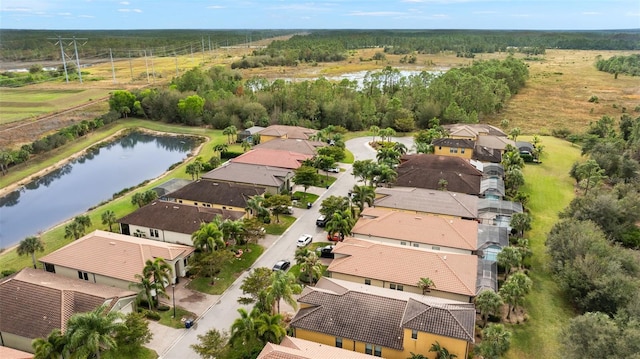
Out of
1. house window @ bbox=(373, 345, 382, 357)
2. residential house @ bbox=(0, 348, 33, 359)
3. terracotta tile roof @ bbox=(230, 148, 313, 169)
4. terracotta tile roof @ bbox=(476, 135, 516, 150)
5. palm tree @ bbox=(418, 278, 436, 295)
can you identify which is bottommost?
house window @ bbox=(373, 345, 382, 357)

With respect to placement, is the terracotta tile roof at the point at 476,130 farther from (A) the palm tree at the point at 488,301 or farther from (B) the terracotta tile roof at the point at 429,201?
(A) the palm tree at the point at 488,301

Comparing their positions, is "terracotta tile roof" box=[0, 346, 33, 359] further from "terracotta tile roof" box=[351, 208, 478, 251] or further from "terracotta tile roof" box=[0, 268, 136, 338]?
"terracotta tile roof" box=[351, 208, 478, 251]

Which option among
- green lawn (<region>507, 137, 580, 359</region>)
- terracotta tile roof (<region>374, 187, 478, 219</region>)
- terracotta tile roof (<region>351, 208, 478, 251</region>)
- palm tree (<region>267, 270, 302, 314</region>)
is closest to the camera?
palm tree (<region>267, 270, 302, 314</region>)

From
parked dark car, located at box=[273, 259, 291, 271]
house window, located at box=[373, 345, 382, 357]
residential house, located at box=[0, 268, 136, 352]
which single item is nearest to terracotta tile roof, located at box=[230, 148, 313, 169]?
parked dark car, located at box=[273, 259, 291, 271]

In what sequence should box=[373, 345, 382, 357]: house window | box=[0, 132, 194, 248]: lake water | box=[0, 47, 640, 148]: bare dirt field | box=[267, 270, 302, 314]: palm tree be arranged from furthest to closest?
box=[0, 47, 640, 148]: bare dirt field < box=[0, 132, 194, 248]: lake water < box=[267, 270, 302, 314]: palm tree < box=[373, 345, 382, 357]: house window

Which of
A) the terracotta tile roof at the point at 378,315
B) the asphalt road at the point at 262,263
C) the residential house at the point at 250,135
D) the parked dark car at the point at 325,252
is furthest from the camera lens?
the residential house at the point at 250,135

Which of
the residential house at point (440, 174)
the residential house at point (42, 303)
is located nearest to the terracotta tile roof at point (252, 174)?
the residential house at point (440, 174)
